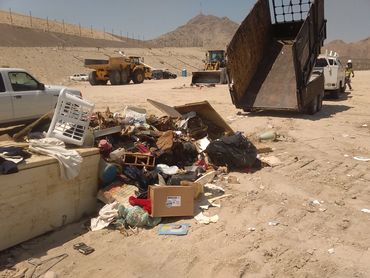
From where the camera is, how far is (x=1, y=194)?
4.31 meters

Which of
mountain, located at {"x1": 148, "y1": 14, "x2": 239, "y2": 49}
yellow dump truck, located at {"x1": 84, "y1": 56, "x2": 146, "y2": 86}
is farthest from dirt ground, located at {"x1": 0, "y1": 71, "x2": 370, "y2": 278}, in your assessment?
mountain, located at {"x1": 148, "y1": 14, "x2": 239, "y2": 49}

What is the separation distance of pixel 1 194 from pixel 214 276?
7.54 feet

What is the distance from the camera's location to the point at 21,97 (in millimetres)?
9414

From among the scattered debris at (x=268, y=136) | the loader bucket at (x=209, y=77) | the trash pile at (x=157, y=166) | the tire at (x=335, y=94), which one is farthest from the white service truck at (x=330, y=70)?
the trash pile at (x=157, y=166)

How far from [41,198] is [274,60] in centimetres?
962

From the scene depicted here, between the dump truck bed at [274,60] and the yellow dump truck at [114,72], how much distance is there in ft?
54.6

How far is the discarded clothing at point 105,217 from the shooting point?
499 cm

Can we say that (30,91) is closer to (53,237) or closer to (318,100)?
(53,237)

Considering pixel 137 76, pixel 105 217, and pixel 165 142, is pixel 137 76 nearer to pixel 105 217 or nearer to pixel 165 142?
pixel 165 142

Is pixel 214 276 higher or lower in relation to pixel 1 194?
lower

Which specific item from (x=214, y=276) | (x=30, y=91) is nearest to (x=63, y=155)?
(x=214, y=276)

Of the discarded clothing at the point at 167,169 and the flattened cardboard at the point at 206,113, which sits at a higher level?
the flattened cardboard at the point at 206,113

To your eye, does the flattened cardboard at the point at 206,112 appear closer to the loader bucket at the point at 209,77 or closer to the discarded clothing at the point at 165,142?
the discarded clothing at the point at 165,142

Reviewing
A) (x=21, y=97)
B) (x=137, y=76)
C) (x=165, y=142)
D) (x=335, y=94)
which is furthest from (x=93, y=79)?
(x=165, y=142)
